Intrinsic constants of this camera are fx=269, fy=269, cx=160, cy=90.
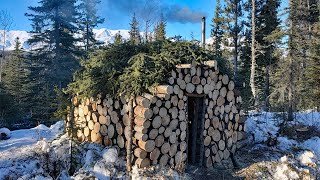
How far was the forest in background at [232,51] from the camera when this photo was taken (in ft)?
44.2

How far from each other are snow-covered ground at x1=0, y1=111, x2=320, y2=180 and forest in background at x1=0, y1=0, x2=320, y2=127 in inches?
224

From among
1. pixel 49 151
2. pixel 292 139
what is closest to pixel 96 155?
pixel 49 151

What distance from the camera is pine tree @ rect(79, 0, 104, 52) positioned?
954 inches

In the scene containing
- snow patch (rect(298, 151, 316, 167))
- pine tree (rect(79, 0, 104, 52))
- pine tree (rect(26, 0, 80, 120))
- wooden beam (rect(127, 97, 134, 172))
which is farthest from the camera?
pine tree (rect(79, 0, 104, 52))

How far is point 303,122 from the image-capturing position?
34.9 ft

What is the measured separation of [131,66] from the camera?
19.6 ft

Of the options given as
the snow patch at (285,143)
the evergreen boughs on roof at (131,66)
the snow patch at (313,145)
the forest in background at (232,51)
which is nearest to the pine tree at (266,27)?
the forest in background at (232,51)

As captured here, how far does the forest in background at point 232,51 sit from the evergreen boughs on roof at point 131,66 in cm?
767

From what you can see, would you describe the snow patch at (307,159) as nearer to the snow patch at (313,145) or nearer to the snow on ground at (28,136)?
the snow patch at (313,145)

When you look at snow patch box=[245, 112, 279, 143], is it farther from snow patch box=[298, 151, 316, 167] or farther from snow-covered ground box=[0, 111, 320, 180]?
snow patch box=[298, 151, 316, 167]

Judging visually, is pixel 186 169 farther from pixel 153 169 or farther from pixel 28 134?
pixel 28 134

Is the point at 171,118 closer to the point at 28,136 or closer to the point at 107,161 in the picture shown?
the point at 107,161

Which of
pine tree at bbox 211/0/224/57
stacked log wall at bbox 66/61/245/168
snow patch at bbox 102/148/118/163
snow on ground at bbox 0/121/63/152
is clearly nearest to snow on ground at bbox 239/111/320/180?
stacked log wall at bbox 66/61/245/168

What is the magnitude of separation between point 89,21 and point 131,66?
20.6 metres
